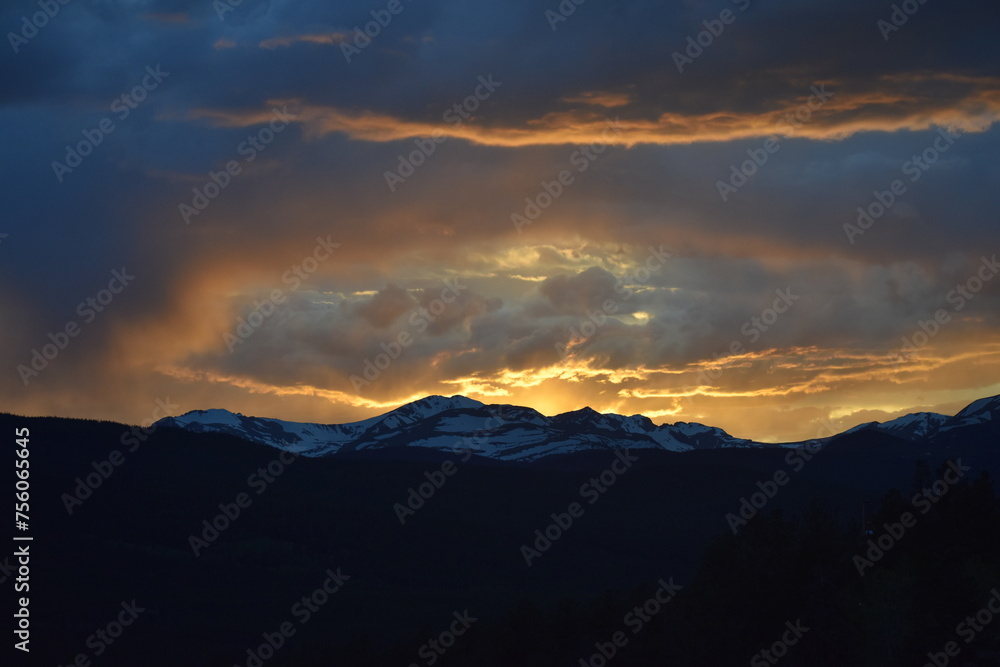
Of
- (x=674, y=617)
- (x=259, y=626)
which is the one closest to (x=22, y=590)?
(x=259, y=626)

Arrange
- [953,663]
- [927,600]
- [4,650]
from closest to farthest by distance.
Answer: [953,663], [927,600], [4,650]

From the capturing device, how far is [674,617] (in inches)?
3533

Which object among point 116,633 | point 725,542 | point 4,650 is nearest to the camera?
point 725,542

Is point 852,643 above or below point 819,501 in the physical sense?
below

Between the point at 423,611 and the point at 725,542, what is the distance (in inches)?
4514

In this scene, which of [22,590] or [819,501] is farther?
[22,590]

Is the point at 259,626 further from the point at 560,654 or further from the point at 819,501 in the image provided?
the point at 819,501

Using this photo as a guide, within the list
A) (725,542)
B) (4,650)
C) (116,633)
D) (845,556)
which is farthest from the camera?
(116,633)

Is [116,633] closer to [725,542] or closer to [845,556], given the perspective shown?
[725,542]

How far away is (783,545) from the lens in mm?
75500

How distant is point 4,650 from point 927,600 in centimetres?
14112

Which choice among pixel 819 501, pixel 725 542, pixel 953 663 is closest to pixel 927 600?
pixel 953 663

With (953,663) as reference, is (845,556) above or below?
above

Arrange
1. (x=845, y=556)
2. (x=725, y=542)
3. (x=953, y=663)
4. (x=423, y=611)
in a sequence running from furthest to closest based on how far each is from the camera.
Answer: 1. (x=423, y=611)
2. (x=725, y=542)
3. (x=845, y=556)
4. (x=953, y=663)
